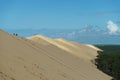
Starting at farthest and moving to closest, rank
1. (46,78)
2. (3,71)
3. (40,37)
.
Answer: (40,37) → (46,78) → (3,71)

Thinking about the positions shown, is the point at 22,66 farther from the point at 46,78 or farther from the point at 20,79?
the point at 20,79

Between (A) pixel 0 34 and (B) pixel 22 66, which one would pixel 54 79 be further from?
(A) pixel 0 34

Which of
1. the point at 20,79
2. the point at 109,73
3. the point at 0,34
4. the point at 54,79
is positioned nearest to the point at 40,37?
the point at 109,73

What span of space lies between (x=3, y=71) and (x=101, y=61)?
42.5 m

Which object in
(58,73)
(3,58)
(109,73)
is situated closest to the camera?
(3,58)

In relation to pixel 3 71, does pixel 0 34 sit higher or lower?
higher

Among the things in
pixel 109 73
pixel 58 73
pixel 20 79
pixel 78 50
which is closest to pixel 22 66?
pixel 20 79

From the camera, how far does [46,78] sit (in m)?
32.0

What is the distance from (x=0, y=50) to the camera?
31000 mm

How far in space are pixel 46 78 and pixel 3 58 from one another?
13.1 feet

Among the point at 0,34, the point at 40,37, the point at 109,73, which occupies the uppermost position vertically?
the point at 40,37

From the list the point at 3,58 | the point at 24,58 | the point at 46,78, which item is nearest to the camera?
the point at 3,58

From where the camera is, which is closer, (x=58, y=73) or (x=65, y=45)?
(x=58, y=73)

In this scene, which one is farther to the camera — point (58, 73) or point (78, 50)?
point (78, 50)
